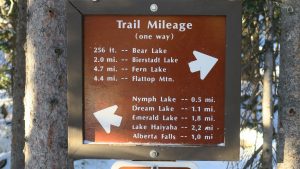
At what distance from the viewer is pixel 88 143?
3.11 meters

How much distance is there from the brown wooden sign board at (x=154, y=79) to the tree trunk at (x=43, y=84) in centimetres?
134

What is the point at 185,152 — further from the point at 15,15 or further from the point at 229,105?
the point at 15,15

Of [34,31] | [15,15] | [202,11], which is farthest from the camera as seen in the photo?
[15,15]

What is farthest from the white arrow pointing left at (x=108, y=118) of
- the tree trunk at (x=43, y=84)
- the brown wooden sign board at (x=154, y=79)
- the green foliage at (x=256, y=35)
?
the green foliage at (x=256, y=35)

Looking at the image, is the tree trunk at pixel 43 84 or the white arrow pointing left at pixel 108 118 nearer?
the white arrow pointing left at pixel 108 118

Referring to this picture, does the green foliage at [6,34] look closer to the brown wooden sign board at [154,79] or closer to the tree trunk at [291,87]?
the tree trunk at [291,87]

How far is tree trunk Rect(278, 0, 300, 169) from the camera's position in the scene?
14.4 feet

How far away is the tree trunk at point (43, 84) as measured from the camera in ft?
14.3

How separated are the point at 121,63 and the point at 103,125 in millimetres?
374

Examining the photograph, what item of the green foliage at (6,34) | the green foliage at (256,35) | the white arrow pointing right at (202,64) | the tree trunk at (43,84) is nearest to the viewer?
the white arrow pointing right at (202,64)

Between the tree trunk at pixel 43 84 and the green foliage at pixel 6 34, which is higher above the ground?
the green foliage at pixel 6 34

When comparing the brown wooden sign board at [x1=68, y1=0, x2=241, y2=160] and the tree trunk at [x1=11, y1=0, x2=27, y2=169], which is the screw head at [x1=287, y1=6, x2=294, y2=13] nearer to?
the brown wooden sign board at [x1=68, y1=0, x2=241, y2=160]

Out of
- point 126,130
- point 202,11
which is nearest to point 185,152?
point 126,130

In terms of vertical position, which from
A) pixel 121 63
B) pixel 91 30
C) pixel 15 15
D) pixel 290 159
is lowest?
pixel 290 159
